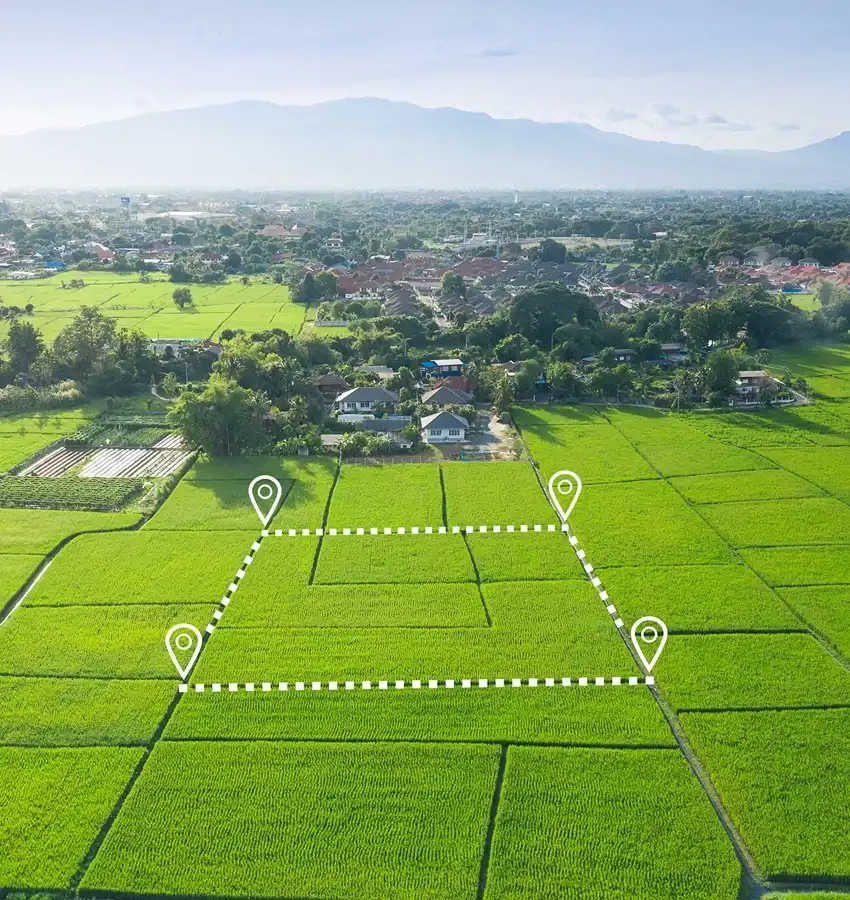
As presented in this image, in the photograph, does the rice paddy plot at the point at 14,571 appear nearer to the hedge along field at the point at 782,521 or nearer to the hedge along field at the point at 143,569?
the hedge along field at the point at 143,569

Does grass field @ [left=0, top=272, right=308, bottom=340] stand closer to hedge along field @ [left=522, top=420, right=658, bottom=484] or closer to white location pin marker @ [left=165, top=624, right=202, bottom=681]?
hedge along field @ [left=522, top=420, right=658, bottom=484]

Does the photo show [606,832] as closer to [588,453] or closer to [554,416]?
[588,453]

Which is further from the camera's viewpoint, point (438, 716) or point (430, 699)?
point (430, 699)

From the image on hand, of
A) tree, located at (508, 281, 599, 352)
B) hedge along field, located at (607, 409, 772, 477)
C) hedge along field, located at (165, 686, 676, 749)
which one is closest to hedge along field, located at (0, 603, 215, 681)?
hedge along field, located at (165, 686, 676, 749)

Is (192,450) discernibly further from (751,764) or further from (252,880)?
(751,764)

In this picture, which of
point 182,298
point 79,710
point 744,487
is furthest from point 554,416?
point 182,298

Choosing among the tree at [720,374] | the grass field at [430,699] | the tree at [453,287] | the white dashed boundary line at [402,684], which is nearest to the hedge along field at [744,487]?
the grass field at [430,699]
